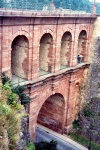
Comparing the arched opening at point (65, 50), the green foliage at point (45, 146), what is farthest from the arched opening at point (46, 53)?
the green foliage at point (45, 146)

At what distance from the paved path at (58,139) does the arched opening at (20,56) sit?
8.10m

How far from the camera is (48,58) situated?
20.8m

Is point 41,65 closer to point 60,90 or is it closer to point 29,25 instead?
point 60,90

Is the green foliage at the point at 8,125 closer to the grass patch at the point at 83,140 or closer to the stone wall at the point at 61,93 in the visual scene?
the stone wall at the point at 61,93

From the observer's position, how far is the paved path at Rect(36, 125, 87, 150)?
23105 millimetres

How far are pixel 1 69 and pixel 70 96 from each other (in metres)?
9.67

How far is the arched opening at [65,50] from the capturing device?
2240 centimetres

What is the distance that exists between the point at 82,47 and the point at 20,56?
28.4 feet

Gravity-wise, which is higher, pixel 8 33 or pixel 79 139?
pixel 8 33

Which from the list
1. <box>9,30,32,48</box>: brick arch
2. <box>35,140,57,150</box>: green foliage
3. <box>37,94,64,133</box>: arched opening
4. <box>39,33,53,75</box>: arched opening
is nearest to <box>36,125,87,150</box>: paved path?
<box>37,94,64,133</box>: arched opening

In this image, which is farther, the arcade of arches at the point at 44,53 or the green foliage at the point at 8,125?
the arcade of arches at the point at 44,53

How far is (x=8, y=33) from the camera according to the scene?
16.0 meters

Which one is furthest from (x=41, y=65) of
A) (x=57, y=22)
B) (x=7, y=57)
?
(x=7, y=57)

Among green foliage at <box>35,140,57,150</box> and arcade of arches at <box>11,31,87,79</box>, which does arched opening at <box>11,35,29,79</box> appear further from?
green foliage at <box>35,140,57,150</box>
